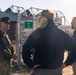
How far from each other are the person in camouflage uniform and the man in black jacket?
1396 mm

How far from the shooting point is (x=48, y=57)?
4059mm

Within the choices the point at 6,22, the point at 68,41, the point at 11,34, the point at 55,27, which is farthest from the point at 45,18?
the point at 11,34

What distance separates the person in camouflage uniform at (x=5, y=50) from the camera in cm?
538

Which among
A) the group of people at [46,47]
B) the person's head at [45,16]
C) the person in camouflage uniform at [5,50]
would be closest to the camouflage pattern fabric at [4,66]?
the person in camouflage uniform at [5,50]

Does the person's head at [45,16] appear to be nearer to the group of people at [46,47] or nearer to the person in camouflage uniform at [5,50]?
the group of people at [46,47]

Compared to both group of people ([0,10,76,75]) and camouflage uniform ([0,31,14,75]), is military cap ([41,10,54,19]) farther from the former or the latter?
camouflage uniform ([0,31,14,75])

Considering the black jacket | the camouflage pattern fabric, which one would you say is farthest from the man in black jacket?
the camouflage pattern fabric

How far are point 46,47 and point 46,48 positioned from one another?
0.01 meters

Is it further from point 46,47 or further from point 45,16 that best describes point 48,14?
point 46,47

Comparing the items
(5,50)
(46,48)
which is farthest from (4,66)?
(46,48)

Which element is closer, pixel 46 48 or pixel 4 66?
pixel 46 48

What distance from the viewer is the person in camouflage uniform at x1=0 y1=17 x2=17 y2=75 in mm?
5383

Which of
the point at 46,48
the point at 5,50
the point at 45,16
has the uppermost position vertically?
the point at 45,16

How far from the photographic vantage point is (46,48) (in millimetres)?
4035
